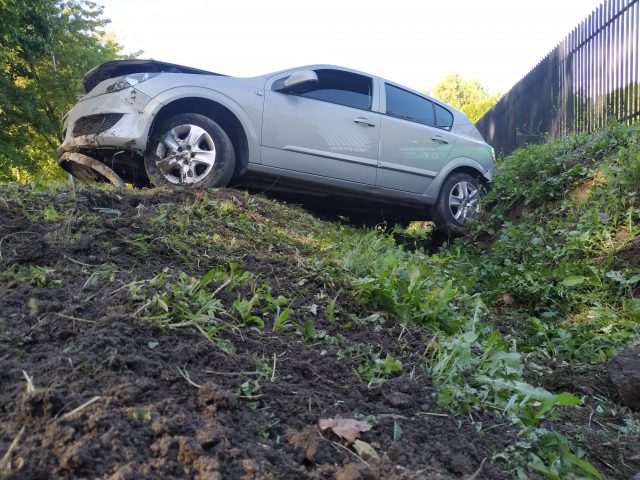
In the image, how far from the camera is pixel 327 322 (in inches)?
108

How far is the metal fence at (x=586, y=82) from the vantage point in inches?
290

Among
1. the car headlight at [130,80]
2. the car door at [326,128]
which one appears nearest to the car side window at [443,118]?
the car door at [326,128]

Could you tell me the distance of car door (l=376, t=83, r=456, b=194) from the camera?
6477 millimetres

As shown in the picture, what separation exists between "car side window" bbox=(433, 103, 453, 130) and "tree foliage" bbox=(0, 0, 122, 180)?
9604 mm

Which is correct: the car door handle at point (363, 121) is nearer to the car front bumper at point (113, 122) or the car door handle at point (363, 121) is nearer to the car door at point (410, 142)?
A: the car door at point (410, 142)

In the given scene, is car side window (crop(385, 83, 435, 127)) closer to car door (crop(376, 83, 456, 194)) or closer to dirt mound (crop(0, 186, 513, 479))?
car door (crop(376, 83, 456, 194))

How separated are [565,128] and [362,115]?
14.6ft

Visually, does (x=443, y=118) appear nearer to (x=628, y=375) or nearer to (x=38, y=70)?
(x=628, y=375)

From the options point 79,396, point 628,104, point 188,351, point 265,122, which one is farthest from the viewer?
point 628,104

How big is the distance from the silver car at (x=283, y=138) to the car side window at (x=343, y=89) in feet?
0.04

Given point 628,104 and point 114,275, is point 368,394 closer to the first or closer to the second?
point 114,275

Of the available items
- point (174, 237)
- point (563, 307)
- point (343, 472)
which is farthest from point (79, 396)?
point (563, 307)

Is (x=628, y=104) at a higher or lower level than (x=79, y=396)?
higher

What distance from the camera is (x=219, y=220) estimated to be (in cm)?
399
